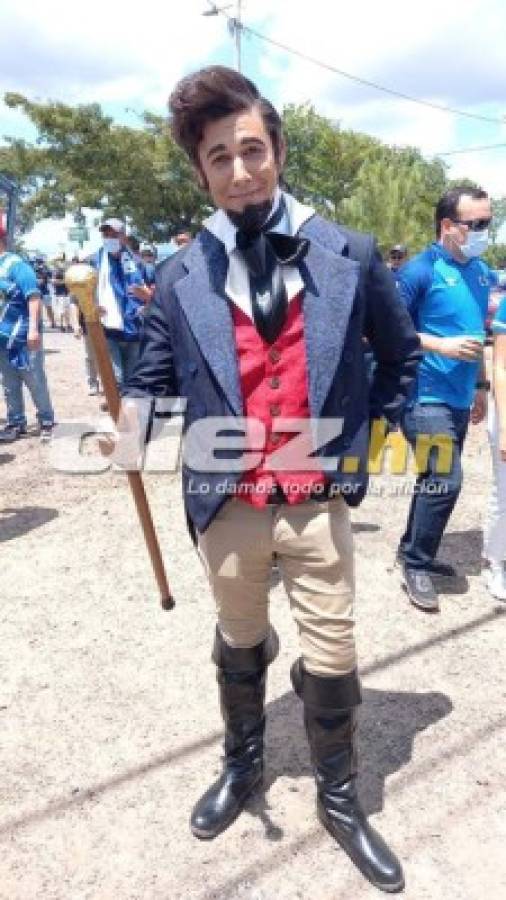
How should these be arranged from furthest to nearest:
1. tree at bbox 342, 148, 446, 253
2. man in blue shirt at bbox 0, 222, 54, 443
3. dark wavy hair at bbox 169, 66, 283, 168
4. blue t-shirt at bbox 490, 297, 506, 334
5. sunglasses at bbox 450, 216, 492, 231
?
tree at bbox 342, 148, 446, 253 < man in blue shirt at bbox 0, 222, 54, 443 < sunglasses at bbox 450, 216, 492, 231 < blue t-shirt at bbox 490, 297, 506, 334 < dark wavy hair at bbox 169, 66, 283, 168

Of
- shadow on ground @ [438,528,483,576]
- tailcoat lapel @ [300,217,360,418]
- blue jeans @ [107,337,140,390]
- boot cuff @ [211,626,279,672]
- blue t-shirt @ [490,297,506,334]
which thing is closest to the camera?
tailcoat lapel @ [300,217,360,418]

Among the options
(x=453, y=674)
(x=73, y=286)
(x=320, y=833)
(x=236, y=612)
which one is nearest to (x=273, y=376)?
(x=73, y=286)

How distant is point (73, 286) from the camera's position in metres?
2.02

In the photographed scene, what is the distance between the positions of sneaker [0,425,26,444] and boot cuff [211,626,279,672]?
5582mm

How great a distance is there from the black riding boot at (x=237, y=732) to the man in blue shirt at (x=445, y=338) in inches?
61.3

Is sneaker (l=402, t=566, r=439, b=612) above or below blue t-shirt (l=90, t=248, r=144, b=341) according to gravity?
below

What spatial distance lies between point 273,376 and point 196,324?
0.25m

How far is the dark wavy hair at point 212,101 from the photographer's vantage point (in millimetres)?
1882

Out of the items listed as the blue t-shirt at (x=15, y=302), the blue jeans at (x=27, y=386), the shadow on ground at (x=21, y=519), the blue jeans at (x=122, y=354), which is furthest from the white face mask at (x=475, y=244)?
the blue jeans at (x=27, y=386)

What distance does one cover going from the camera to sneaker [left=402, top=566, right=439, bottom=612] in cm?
384

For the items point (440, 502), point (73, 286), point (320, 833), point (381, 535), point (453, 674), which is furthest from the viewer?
point (381, 535)

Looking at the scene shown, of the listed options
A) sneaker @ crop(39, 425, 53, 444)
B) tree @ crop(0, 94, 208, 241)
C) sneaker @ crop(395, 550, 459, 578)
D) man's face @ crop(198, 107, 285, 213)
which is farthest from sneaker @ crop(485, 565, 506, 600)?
tree @ crop(0, 94, 208, 241)

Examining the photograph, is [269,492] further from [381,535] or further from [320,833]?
[381,535]

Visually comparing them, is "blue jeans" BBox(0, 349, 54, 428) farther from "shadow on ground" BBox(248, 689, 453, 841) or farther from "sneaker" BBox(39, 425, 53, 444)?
"shadow on ground" BBox(248, 689, 453, 841)
